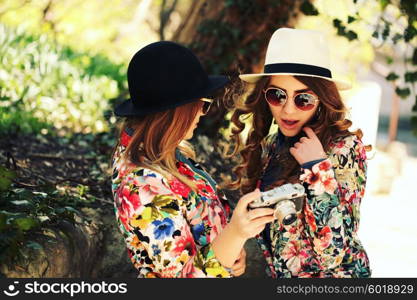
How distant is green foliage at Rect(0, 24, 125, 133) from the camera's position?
6461 millimetres

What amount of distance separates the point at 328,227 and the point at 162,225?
0.69 m

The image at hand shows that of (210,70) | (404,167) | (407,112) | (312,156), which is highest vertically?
(407,112)

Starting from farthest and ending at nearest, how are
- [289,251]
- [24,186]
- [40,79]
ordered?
[40,79]
[24,186]
[289,251]

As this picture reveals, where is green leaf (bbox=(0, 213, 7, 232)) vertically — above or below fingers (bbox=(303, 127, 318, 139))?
below

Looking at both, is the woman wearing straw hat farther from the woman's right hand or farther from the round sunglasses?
the woman's right hand

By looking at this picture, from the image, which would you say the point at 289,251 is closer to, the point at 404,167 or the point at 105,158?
the point at 105,158

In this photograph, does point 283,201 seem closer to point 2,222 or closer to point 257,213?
point 257,213

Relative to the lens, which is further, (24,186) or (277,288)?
(24,186)

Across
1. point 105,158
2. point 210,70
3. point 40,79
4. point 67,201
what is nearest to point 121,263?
point 67,201

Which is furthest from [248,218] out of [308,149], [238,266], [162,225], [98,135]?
[98,135]

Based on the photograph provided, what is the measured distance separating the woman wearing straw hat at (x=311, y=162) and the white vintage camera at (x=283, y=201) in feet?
0.55

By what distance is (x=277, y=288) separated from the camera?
8.81 ft

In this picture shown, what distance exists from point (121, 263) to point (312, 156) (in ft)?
5.32
